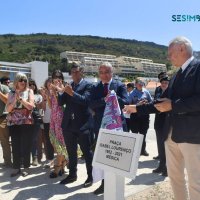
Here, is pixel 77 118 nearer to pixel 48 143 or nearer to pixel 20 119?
pixel 20 119

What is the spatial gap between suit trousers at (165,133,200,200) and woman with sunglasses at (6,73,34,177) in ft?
10.3

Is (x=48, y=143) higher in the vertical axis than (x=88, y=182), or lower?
A: higher

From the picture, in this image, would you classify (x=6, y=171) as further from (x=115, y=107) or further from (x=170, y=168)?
(x=170, y=168)

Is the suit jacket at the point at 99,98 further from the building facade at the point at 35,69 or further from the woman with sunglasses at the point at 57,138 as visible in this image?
the building facade at the point at 35,69

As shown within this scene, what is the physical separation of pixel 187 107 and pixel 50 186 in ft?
9.97

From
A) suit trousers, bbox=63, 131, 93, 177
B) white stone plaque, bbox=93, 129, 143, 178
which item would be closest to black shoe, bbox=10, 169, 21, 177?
suit trousers, bbox=63, 131, 93, 177

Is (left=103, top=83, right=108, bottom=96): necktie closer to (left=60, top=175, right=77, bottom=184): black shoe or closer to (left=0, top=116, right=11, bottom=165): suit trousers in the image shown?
(left=60, top=175, right=77, bottom=184): black shoe

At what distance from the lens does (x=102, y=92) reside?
17.2 ft

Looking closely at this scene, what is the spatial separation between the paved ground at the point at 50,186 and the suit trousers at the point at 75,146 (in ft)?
0.97

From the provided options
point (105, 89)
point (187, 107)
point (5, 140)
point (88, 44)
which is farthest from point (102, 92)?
point (88, 44)

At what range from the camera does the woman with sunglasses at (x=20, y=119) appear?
6.22 meters

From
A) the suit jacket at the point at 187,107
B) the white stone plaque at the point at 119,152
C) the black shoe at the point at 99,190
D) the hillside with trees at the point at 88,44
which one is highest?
the hillside with trees at the point at 88,44

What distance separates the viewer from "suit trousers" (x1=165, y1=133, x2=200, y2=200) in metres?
3.58

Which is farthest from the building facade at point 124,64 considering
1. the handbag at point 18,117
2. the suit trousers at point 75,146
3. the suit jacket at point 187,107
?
the suit jacket at point 187,107
